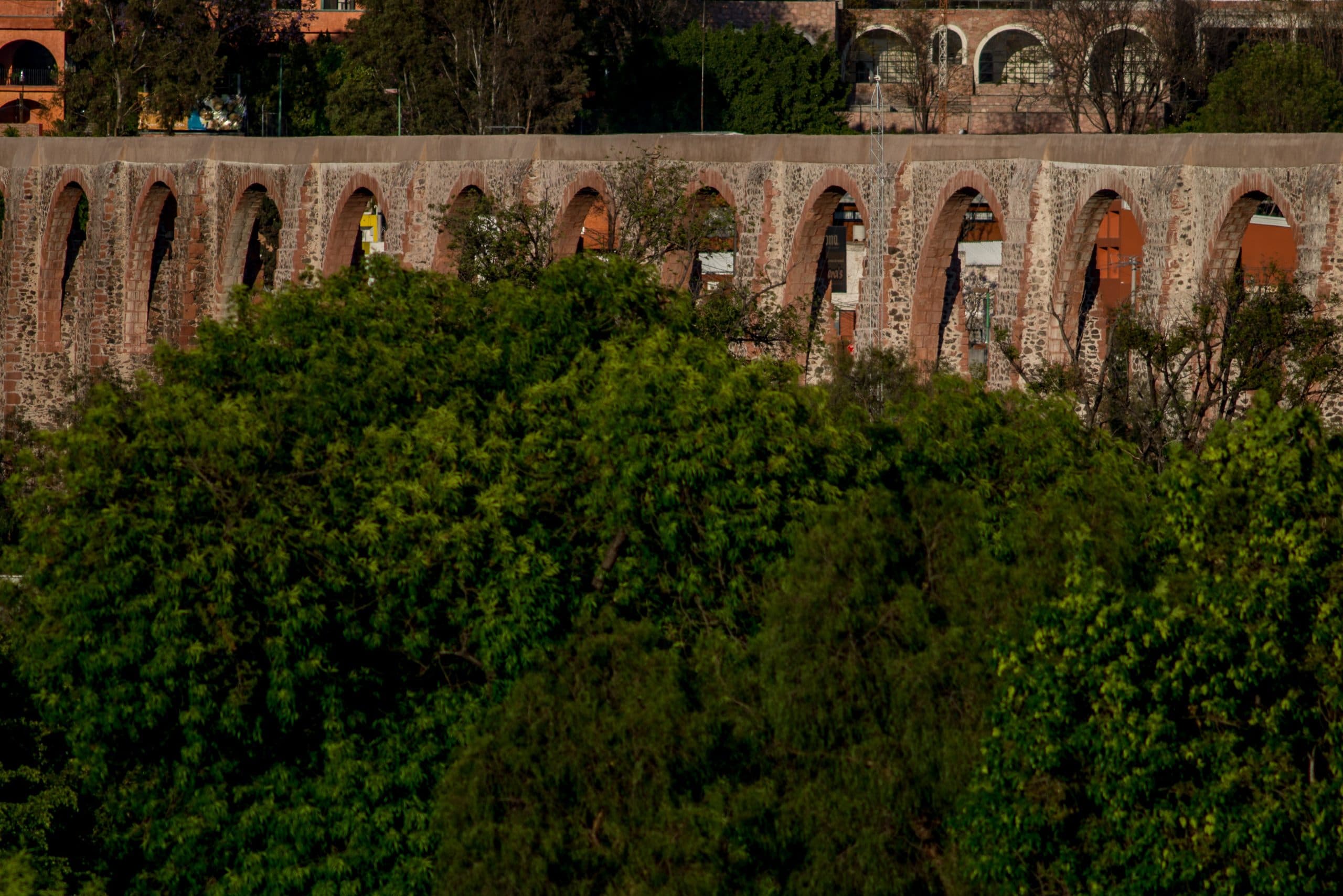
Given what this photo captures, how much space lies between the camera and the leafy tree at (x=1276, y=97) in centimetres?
6091

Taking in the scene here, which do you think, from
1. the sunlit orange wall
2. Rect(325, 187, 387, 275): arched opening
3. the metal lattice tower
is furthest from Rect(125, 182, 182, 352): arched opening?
the sunlit orange wall

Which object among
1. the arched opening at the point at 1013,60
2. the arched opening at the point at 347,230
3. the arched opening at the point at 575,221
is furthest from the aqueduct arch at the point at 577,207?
the arched opening at the point at 1013,60

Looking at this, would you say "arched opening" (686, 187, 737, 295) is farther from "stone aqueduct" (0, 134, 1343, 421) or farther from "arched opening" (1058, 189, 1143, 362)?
"arched opening" (1058, 189, 1143, 362)

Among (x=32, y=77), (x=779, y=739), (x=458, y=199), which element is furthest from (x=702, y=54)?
(x=779, y=739)

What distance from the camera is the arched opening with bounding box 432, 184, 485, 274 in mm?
34406

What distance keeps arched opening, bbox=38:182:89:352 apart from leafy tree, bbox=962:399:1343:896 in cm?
3758

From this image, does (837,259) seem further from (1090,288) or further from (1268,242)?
(1090,288)

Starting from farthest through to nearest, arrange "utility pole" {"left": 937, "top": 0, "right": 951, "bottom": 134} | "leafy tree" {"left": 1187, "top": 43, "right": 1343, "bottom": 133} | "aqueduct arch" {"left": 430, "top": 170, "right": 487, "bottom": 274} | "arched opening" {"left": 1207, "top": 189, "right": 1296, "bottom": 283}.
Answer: "utility pole" {"left": 937, "top": 0, "right": 951, "bottom": 134} < "leafy tree" {"left": 1187, "top": 43, "right": 1343, "bottom": 133} < "aqueduct arch" {"left": 430, "top": 170, "right": 487, "bottom": 274} < "arched opening" {"left": 1207, "top": 189, "right": 1296, "bottom": 283}

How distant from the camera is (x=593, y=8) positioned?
68.3 m

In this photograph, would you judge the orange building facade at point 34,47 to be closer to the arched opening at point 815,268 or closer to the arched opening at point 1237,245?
the arched opening at point 815,268

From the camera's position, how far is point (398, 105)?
6556 cm

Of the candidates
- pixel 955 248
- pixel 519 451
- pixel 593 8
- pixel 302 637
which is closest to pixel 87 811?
pixel 302 637

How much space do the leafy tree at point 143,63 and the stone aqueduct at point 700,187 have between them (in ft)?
42.2

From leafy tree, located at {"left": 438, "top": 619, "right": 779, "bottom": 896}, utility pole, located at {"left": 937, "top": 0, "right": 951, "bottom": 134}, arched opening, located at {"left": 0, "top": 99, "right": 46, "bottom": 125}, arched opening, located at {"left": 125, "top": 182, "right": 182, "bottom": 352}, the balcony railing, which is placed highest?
utility pole, located at {"left": 937, "top": 0, "right": 951, "bottom": 134}
